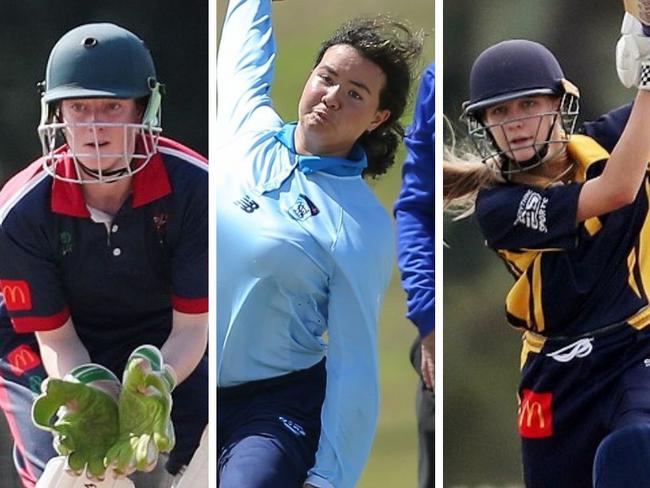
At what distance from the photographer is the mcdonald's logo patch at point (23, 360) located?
184 inches

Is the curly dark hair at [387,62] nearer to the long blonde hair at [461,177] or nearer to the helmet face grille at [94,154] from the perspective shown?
the long blonde hair at [461,177]

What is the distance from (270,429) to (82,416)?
22.4 inches

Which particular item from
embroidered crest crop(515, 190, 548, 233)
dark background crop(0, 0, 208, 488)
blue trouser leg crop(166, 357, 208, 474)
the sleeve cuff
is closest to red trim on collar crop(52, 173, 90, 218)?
dark background crop(0, 0, 208, 488)

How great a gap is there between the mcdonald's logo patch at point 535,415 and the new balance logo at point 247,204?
98 cm

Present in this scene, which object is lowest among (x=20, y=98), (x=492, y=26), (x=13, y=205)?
(x=13, y=205)

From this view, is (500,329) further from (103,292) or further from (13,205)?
(13,205)

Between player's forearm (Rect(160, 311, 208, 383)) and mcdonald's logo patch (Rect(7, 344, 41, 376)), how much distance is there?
402mm

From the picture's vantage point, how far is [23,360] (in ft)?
15.4

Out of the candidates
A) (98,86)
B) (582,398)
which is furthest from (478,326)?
(98,86)

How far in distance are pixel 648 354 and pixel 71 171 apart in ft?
5.89

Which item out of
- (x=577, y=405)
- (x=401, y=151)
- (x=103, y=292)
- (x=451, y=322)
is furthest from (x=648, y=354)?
(x=103, y=292)

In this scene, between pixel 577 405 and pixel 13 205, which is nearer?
pixel 577 405

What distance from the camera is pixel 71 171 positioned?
4.64 metres

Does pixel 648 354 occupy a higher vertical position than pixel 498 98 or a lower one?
lower
